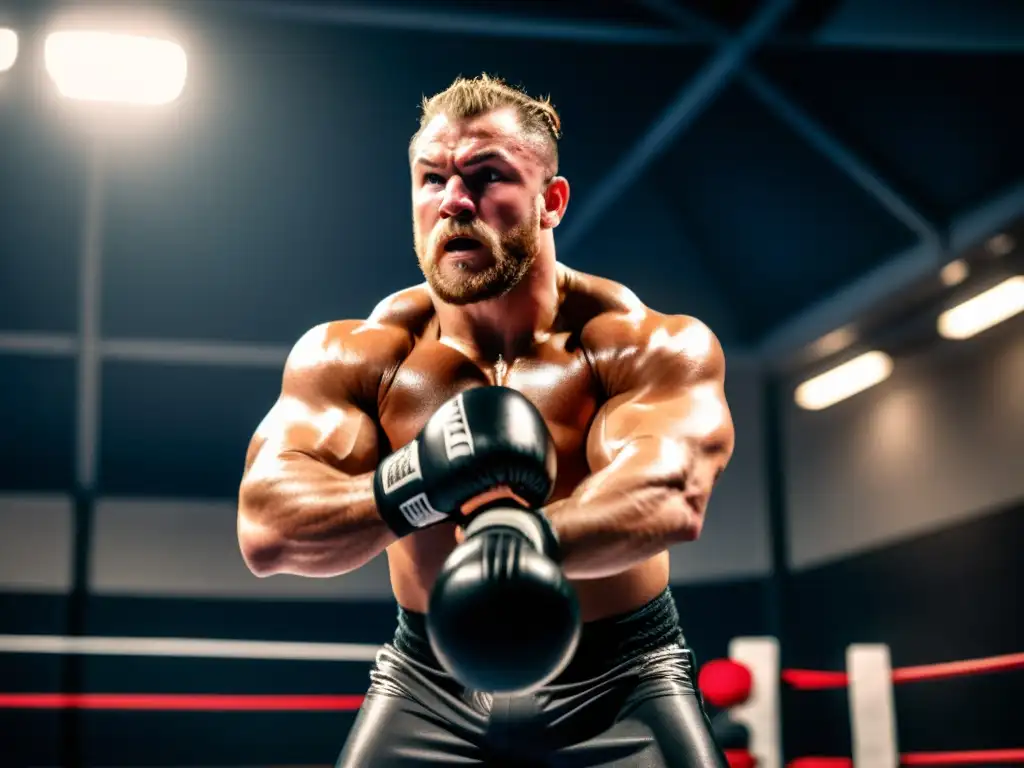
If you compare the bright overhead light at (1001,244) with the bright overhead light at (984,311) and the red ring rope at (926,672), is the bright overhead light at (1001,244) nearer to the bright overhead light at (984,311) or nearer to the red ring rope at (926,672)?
the bright overhead light at (984,311)

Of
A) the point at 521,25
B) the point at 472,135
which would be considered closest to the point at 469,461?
the point at 472,135

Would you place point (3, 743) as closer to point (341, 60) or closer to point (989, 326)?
point (341, 60)

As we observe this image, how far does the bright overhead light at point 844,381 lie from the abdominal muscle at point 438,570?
5413mm

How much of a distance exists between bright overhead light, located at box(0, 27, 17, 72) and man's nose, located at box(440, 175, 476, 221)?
4762 mm

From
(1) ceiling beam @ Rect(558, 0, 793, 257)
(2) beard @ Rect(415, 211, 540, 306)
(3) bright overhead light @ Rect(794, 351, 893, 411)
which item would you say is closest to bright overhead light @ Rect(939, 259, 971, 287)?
(3) bright overhead light @ Rect(794, 351, 893, 411)

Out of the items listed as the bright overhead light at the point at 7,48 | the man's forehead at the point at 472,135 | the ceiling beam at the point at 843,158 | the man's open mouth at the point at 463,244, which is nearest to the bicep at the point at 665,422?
the man's open mouth at the point at 463,244

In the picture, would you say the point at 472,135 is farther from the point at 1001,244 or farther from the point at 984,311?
the point at 984,311

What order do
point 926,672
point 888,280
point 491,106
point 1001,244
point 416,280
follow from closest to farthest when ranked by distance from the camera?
point 491,106 → point 926,672 → point 1001,244 → point 888,280 → point 416,280

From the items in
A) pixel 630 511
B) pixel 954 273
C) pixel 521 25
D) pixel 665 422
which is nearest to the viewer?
pixel 630 511

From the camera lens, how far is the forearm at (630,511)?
1.58 metres

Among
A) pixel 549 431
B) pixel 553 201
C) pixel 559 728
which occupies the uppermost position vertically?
pixel 553 201

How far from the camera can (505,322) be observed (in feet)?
6.77

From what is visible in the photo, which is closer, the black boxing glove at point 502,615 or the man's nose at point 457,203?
the black boxing glove at point 502,615

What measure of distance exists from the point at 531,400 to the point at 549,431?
28cm
